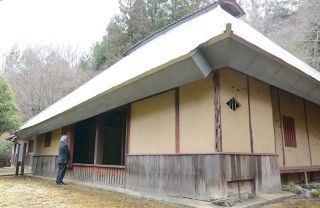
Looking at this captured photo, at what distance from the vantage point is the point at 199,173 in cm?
556

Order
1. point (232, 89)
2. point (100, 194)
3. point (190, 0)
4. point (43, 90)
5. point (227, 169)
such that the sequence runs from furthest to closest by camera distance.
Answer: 1. point (43, 90)
2. point (190, 0)
3. point (100, 194)
4. point (232, 89)
5. point (227, 169)

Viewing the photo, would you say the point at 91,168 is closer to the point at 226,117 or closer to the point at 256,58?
the point at 226,117

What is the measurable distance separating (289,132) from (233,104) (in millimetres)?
3402

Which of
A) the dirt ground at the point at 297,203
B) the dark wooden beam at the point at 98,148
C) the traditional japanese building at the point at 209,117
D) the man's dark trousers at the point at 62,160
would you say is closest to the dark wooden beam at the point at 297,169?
the traditional japanese building at the point at 209,117

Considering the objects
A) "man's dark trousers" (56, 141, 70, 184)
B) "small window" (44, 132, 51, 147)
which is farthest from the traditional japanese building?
"small window" (44, 132, 51, 147)

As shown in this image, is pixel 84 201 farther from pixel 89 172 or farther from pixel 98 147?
pixel 98 147

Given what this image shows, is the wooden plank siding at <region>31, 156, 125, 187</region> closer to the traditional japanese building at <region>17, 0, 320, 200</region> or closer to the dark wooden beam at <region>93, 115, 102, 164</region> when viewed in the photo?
the traditional japanese building at <region>17, 0, 320, 200</region>

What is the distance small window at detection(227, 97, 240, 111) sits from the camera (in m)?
6.09

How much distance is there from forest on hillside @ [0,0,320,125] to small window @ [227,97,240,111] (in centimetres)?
1564

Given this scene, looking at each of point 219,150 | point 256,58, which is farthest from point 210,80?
point 219,150

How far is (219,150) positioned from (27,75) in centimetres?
2500

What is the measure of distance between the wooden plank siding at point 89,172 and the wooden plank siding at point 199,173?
560 millimetres

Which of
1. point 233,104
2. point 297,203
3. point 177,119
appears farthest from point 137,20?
point 297,203

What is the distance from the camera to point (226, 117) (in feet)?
19.2
